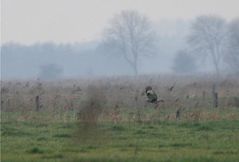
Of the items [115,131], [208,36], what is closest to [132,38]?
[208,36]

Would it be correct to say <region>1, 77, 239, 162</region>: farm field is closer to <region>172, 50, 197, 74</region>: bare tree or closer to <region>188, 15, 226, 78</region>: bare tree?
<region>172, 50, 197, 74</region>: bare tree

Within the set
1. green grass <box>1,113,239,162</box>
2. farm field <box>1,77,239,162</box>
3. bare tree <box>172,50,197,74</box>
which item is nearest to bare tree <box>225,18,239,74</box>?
bare tree <box>172,50,197,74</box>

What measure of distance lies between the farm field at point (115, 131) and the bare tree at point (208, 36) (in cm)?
10647

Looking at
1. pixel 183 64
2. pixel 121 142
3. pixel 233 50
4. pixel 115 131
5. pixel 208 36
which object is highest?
pixel 208 36

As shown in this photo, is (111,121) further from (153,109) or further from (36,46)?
(36,46)

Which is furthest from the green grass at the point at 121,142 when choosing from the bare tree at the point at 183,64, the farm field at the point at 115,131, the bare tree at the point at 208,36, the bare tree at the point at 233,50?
the bare tree at the point at 208,36

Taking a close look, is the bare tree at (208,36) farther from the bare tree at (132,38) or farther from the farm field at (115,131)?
the farm field at (115,131)

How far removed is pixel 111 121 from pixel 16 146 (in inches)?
262

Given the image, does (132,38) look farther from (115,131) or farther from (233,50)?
(115,131)

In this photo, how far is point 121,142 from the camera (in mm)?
18375

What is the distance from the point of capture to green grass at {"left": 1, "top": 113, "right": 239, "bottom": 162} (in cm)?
1537

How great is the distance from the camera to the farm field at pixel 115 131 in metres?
15.8

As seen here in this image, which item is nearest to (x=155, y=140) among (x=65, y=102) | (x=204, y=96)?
(x=65, y=102)

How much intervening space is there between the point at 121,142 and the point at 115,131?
257 centimetres
